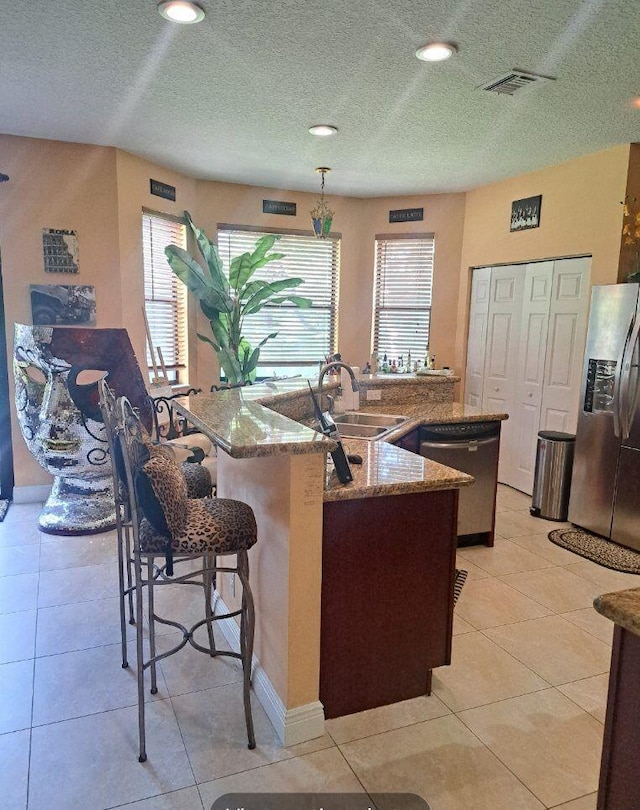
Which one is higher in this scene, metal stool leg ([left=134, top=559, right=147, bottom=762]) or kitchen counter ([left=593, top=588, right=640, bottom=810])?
kitchen counter ([left=593, top=588, right=640, bottom=810])

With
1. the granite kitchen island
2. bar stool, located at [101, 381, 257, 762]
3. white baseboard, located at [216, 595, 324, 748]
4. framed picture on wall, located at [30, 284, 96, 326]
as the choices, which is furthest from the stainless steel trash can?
framed picture on wall, located at [30, 284, 96, 326]

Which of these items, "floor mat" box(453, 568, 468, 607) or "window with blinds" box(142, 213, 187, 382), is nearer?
"floor mat" box(453, 568, 468, 607)

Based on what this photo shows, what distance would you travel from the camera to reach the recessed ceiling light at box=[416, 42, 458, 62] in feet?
8.84

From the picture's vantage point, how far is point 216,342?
5.72m

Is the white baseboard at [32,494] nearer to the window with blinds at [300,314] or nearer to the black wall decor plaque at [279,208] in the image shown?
the window with blinds at [300,314]

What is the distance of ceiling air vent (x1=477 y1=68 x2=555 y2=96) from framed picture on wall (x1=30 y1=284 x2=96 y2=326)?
3.29 meters

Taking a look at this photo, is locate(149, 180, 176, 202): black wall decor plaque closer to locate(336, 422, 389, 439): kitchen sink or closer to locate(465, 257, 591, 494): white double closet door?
locate(336, 422, 389, 439): kitchen sink

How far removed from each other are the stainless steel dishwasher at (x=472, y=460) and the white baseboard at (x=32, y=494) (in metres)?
3.21

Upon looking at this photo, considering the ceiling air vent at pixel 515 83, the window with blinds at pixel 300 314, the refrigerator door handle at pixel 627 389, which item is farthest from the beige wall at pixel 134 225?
the refrigerator door handle at pixel 627 389

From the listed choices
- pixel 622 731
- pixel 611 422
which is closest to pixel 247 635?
pixel 622 731

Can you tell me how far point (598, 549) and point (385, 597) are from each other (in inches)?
97.4

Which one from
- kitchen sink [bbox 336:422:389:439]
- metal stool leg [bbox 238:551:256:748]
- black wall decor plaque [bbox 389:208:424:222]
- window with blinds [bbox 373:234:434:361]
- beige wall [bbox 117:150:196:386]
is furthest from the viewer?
window with blinds [bbox 373:234:434:361]

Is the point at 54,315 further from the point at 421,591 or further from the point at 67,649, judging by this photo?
the point at 421,591

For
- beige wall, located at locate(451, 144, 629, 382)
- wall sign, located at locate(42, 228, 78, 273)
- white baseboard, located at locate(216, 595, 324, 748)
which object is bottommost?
white baseboard, located at locate(216, 595, 324, 748)
